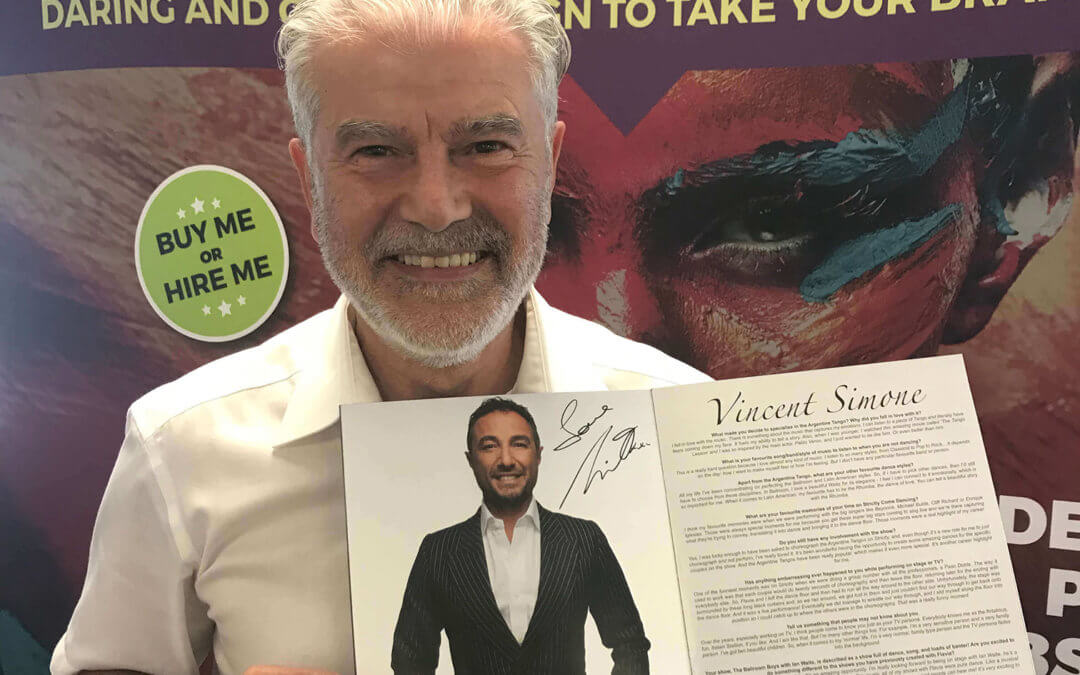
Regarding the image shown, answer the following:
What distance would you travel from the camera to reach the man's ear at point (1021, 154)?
6.11 feet

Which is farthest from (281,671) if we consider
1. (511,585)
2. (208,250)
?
(208,250)

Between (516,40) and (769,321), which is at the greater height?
(516,40)

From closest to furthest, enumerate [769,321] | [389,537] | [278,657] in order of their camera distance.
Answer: [389,537], [278,657], [769,321]

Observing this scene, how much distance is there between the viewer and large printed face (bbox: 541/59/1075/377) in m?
1.93

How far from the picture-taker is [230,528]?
128 centimetres

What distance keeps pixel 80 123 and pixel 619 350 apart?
1.46 m

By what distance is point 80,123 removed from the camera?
2037 mm

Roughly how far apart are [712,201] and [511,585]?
119cm

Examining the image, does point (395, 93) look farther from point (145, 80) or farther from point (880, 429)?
point (145, 80)

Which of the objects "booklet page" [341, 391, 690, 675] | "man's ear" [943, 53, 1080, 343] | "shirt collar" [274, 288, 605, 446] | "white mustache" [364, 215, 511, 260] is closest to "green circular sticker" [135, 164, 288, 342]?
"shirt collar" [274, 288, 605, 446]

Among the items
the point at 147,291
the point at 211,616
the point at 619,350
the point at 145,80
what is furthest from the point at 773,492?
the point at 145,80

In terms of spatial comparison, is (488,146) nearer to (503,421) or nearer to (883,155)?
(503,421)

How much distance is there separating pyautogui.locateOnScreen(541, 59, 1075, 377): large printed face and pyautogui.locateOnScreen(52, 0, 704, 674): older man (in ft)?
2.20
